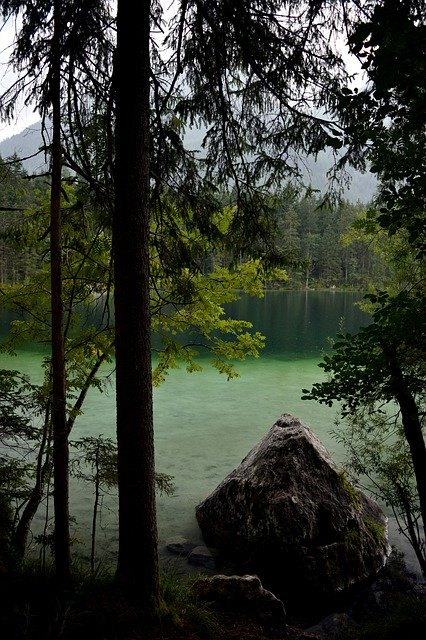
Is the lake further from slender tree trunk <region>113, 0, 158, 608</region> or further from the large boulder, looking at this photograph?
slender tree trunk <region>113, 0, 158, 608</region>

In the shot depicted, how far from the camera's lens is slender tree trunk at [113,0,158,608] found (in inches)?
131

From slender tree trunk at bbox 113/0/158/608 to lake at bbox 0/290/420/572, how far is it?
1.89 meters

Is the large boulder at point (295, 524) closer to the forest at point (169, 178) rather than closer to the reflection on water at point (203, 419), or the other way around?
the reflection on water at point (203, 419)

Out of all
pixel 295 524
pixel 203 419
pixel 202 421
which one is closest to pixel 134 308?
pixel 295 524

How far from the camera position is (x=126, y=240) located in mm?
3443

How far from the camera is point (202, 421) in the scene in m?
13.1

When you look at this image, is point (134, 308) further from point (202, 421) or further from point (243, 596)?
point (202, 421)

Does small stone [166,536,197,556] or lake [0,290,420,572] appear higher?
lake [0,290,420,572]

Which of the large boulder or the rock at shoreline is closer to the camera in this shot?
the rock at shoreline

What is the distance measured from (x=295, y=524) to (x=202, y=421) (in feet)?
23.5

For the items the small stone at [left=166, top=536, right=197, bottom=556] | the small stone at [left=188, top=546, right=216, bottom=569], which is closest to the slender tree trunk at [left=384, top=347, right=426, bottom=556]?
the small stone at [left=188, top=546, right=216, bottom=569]

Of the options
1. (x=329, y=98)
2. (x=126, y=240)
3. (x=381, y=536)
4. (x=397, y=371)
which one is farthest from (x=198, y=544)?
(x=329, y=98)

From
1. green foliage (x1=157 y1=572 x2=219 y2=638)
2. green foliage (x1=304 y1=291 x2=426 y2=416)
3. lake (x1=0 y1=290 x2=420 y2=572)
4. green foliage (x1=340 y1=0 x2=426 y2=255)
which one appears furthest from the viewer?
lake (x1=0 y1=290 x2=420 y2=572)

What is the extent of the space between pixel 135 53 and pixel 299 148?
1575 mm
